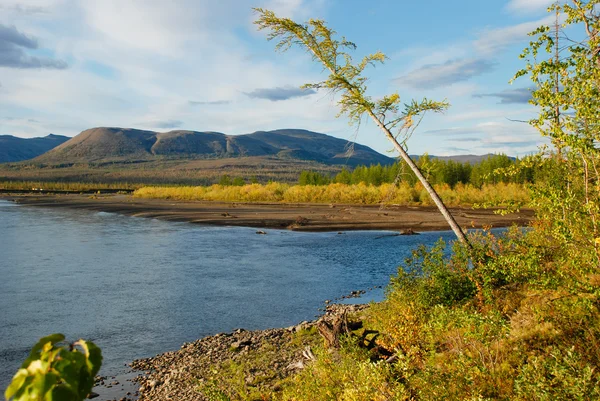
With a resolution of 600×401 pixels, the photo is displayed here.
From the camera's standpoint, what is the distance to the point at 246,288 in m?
22.7

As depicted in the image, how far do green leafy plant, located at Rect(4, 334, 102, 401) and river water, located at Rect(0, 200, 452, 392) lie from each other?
12.7 metres

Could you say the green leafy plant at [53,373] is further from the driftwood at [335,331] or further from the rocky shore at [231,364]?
the driftwood at [335,331]

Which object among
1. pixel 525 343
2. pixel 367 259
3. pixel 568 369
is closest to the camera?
pixel 568 369

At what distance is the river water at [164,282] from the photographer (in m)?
16.4

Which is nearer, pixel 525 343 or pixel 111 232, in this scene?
pixel 525 343

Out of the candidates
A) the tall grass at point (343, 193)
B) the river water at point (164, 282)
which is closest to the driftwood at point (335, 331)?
the river water at point (164, 282)

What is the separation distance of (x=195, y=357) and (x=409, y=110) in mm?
9582

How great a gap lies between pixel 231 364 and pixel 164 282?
49.9 feet

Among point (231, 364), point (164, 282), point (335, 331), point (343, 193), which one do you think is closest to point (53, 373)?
point (231, 364)

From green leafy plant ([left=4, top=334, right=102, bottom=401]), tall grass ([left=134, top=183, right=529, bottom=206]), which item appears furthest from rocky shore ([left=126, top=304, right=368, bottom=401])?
tall grass ([left=134, top=183, right=529, bottom=206])

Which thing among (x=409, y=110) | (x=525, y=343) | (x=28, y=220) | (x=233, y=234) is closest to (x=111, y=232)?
(x=233, y=234)

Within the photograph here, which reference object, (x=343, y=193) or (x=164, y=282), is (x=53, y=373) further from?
(x=343, y=193)

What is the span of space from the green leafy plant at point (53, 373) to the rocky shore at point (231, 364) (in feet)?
24.5

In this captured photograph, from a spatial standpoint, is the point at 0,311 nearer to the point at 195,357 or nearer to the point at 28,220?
the point at 195,357
